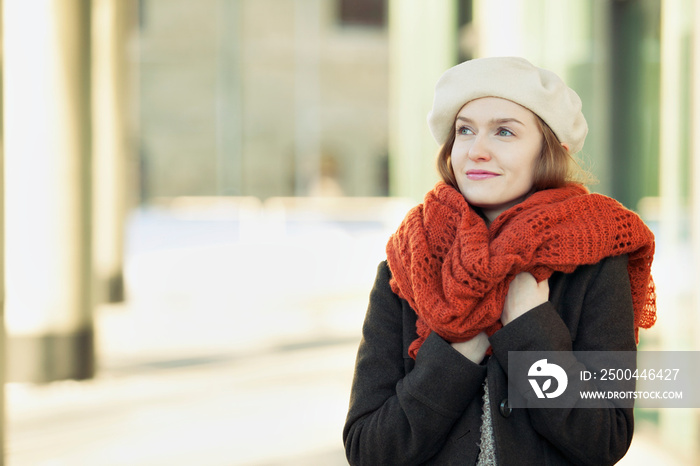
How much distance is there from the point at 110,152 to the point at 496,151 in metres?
8.43

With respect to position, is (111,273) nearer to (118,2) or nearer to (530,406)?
(118,2)

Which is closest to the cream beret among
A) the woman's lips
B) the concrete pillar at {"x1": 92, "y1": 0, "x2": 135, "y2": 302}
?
the woman's lips

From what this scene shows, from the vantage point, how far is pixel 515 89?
1463 mm

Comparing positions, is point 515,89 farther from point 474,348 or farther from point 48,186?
point 48,186

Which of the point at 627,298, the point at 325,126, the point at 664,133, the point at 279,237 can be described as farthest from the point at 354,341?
the point at 325,126

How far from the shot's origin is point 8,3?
18.2 feet

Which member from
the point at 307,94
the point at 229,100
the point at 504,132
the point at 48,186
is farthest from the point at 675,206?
the point at 307,94

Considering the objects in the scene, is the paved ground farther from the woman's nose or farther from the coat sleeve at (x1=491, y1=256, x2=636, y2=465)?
the woman's nose

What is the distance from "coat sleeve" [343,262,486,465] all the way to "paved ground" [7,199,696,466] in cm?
231

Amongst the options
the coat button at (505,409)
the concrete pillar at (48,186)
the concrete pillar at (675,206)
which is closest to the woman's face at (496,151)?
the coat button at (505,409)

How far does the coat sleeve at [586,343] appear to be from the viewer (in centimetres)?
137

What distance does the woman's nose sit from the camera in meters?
1.48

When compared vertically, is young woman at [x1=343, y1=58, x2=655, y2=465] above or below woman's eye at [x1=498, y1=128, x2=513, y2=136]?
below

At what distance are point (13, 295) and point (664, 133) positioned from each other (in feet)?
14.9
